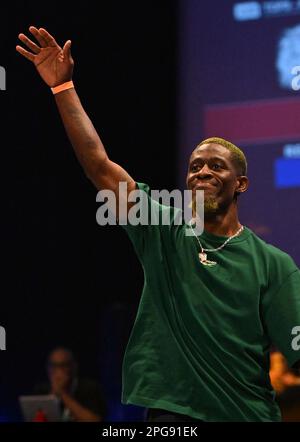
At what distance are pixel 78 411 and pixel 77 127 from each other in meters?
3.00

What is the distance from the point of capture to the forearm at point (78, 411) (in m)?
4.85

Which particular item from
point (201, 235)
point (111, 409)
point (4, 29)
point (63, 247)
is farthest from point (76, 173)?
point (201, 235)

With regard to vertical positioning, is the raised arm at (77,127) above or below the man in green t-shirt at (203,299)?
above

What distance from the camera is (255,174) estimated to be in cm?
498

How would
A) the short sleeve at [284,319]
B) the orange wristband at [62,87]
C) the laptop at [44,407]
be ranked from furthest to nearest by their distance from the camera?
the laptop at [44,407] → the orange wristband at [62,87] → the short sleeve at [284,319]

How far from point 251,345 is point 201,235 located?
34cm

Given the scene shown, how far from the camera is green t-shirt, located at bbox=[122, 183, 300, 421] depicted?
203 centimetres

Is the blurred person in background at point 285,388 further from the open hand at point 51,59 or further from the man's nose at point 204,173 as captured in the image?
the open hand at point 51,59

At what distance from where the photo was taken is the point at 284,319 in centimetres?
217

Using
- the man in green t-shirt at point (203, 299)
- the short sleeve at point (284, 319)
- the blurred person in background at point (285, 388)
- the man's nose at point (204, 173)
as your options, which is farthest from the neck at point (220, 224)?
the blurred person in background at point (285, 388)

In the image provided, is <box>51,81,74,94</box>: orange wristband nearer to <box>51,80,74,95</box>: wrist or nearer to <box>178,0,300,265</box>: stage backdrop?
<box>51,80,74,95</box>: wrist

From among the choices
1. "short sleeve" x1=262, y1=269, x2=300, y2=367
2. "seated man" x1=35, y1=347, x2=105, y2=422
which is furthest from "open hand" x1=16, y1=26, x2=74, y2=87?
"seated man" x1=35, y1=347, x2=105, y2=422

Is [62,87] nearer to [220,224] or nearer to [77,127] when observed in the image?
[77,127]

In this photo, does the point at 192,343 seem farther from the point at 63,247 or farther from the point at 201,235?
the point at 63,247
